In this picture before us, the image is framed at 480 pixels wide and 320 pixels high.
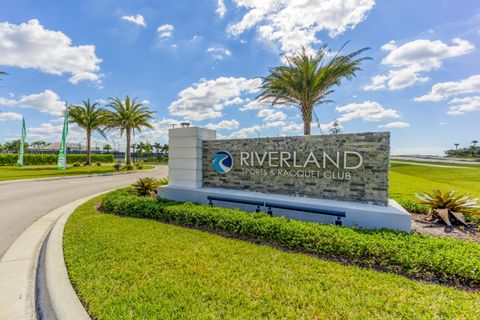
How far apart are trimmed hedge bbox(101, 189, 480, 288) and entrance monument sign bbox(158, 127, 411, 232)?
1082mm

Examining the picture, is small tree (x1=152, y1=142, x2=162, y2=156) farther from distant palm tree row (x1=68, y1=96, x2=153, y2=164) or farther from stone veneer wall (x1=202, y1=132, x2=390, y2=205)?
stone veneer wall (x1=202, y1=132, x2=390, y2=205)

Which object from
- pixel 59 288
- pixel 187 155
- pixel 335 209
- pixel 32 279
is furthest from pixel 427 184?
pixel 32 279

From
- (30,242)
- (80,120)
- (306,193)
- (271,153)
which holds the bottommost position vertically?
(30,242)

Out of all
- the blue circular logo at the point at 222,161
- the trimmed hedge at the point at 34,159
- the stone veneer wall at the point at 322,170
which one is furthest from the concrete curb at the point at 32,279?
the trimmed hedge at the point at 34,159

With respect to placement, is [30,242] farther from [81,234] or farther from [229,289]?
[229,289]

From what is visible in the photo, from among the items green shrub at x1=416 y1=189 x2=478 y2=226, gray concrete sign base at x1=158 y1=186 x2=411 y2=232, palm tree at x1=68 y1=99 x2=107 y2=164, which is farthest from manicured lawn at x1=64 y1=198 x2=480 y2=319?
palm tree at x1=68 y1=99 x2=107 y2=164

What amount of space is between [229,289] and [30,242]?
536 centimetres

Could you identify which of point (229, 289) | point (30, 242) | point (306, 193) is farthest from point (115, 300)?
point (306, 193)

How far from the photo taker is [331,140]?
6605 mm

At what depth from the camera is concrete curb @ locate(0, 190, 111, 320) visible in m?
3.00

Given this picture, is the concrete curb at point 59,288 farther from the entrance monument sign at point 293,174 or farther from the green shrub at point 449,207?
the green shrub at point 449,207

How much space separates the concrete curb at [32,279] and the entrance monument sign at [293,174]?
4164 mm

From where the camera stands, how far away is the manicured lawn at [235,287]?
9.18 ft

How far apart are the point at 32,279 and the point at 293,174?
641 centimetres
